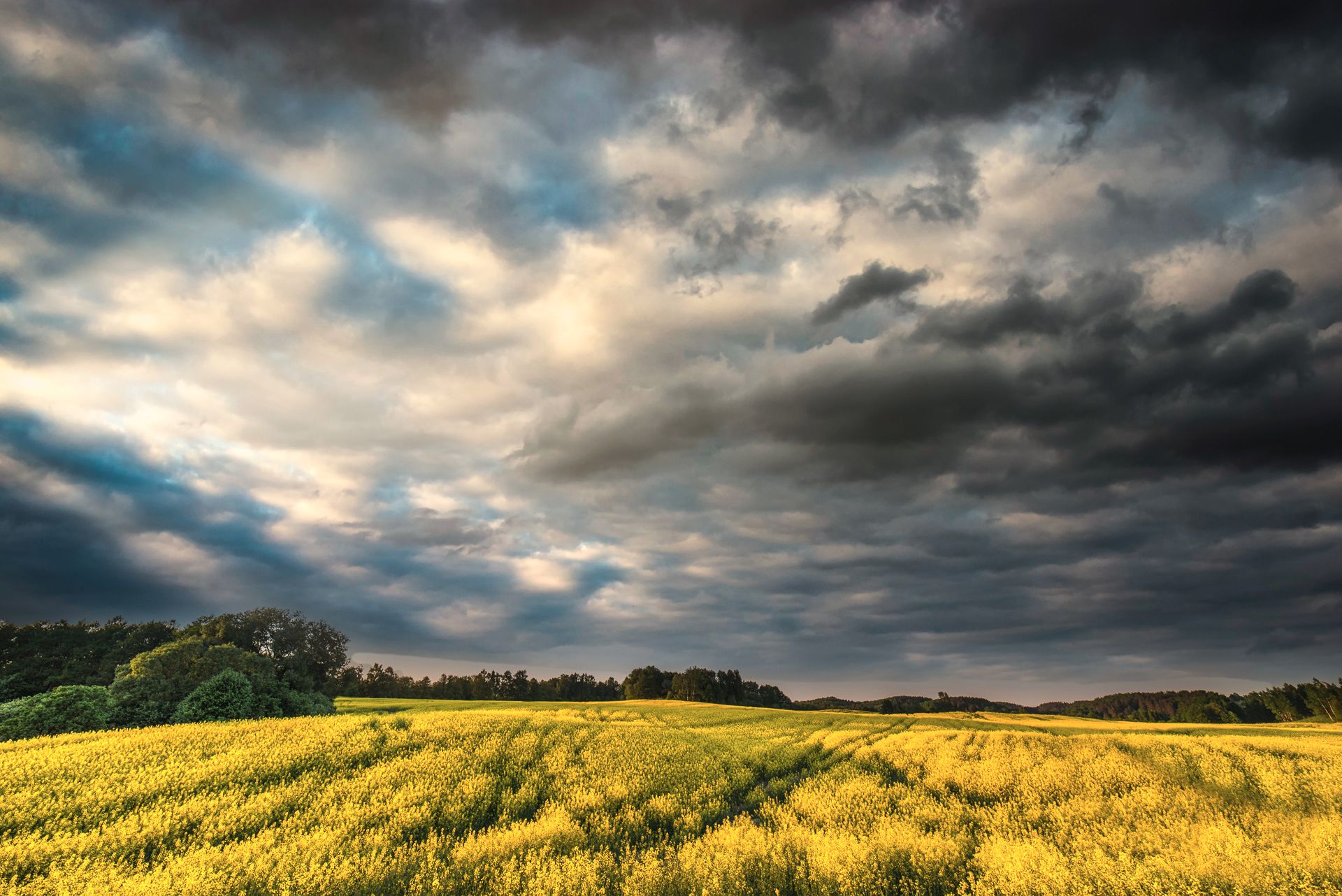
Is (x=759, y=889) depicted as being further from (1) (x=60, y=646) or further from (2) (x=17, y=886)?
(1) (x=60, y=646)

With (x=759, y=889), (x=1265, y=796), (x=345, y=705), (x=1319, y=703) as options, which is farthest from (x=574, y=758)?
(x=1319, y=703)

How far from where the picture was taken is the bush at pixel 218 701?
110ft

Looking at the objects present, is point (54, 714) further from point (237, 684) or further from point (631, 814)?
point (631, 814)

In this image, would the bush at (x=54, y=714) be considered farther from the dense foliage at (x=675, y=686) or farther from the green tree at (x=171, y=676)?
the dense foliage at (x=675, y=686)

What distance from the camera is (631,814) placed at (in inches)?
675

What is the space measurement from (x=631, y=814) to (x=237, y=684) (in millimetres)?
31702

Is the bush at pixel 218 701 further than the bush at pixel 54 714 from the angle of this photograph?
Yes

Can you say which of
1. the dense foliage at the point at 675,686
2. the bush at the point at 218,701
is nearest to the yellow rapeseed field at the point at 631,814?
the bush at the point at 218,701

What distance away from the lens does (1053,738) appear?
32.0 meters

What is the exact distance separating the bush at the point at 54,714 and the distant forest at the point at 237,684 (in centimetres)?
5

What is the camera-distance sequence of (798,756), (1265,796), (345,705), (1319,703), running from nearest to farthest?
1. (1265,796)
2. (798,756)
3. (345,705)
4. (1319,703)

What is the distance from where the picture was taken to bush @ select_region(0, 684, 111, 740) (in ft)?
97.4

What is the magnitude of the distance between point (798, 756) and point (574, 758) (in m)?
12.0

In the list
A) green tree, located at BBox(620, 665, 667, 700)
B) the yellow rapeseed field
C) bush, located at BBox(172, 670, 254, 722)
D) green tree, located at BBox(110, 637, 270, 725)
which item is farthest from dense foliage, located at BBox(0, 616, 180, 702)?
green tree, located at BBox(620, 665, 667, 700)
